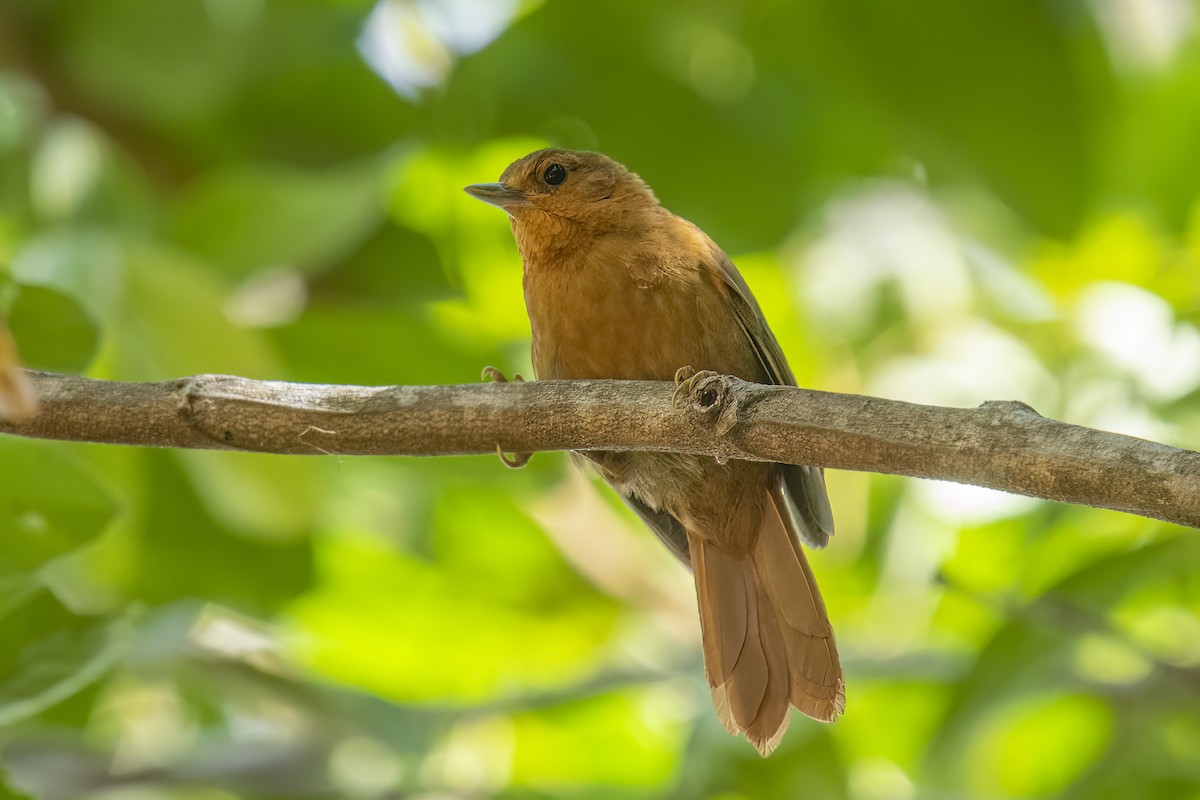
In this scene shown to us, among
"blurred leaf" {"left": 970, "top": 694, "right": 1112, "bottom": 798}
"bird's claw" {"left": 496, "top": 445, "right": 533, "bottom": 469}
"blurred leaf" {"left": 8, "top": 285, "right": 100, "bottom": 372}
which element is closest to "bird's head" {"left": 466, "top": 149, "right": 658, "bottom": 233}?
"bird's claw" {"left": 496, "top": 445, "right": 533, "bottom": 469}

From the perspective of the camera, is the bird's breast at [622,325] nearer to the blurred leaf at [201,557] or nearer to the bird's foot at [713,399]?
the bird's foot at [713,399]

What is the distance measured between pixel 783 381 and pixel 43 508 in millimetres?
1694

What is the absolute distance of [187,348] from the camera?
3031mm

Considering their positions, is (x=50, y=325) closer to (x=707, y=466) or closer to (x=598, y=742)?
(x=707, y=466)

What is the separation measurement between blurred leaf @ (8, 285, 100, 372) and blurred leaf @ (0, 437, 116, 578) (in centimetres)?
19

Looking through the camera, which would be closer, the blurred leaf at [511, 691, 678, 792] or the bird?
the bird

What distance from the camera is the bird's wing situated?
320cm

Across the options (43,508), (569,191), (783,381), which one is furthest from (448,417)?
(569,191)

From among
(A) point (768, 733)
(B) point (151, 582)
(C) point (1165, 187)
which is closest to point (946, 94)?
(C) point (1165, 187)

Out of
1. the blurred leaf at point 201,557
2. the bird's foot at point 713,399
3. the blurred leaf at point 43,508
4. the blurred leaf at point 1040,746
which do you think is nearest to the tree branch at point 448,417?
the bird's foot at point 713,399

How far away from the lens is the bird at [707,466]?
9.90 feet

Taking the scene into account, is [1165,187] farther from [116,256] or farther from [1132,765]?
[116,256]

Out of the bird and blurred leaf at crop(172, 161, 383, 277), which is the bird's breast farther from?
blurred leaf at crop(172, 161, 383, 277)

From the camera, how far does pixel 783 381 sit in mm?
3264
